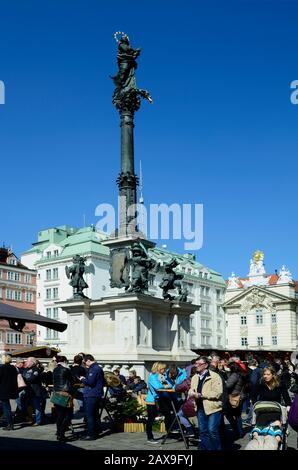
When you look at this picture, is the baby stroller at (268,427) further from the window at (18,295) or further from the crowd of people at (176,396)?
the window at (18,295)

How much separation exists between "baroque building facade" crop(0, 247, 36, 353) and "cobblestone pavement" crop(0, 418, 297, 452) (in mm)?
54578

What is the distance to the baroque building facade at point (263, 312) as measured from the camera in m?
95.7

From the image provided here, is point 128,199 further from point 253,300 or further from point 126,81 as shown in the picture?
point 253,300

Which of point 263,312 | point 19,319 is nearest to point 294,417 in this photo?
point 19,319

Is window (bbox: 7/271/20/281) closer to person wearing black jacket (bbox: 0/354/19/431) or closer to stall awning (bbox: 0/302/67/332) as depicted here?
person wearing black jacket (bbox: 0/354/19/431)

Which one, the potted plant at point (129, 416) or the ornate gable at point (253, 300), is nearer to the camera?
the potted plant at point (129, 416)

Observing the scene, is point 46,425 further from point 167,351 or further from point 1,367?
point 167,351

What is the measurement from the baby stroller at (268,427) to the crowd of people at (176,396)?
0.01 meters

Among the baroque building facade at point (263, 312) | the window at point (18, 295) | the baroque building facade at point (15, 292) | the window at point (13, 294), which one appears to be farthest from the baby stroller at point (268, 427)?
the baroque building facade at point (263, 312)

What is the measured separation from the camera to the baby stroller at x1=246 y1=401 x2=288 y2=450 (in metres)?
8.77

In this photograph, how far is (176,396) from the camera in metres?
13.5

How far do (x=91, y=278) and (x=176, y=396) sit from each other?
55.0 meters

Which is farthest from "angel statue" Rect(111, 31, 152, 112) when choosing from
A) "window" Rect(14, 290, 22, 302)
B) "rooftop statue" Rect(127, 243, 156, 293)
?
"window" Rect(14, 290, 22, 302)

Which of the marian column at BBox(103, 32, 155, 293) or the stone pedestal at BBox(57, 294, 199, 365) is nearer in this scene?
the stone pedestal at BBox(57, 294, 199, 365)
